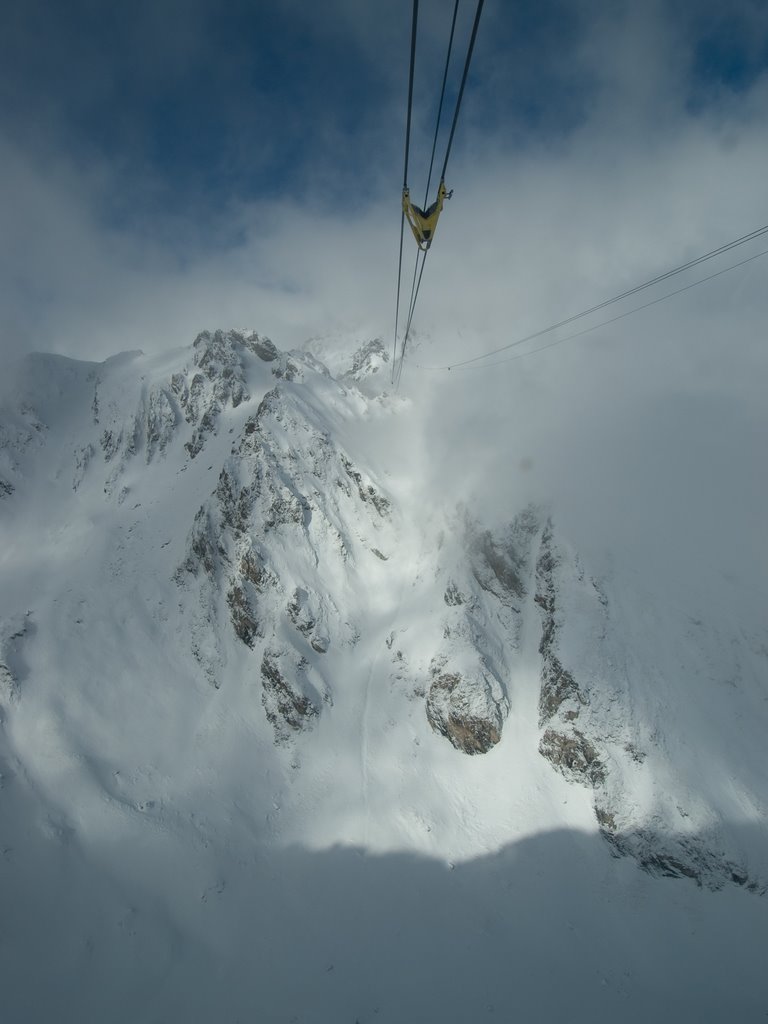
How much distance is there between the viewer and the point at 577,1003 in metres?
33.3

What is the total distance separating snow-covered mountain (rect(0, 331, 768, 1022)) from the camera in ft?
115

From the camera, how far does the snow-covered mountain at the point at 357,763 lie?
3512 centimetres

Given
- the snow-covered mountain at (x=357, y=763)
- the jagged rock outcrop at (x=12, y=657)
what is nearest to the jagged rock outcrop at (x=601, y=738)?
the snow-covered mountain at (x=357, y=763)

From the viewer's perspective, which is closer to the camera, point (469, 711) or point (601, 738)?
point (601, 738)

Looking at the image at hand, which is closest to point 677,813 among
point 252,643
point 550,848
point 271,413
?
point 550,848

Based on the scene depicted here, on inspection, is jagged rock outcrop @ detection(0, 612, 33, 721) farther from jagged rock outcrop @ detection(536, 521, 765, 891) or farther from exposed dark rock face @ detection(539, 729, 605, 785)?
jagged rock outcrop @ detection(536, 521, 765, 891)

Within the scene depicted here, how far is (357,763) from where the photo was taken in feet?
163

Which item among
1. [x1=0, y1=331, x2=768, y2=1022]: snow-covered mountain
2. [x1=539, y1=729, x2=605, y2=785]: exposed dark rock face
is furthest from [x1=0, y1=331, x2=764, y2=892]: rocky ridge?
[x1=0, y1=331, x2=768, y2=1022]: snow-covered mountain

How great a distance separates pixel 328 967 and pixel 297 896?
565cm

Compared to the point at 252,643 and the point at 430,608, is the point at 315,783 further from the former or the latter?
the point at 430,608

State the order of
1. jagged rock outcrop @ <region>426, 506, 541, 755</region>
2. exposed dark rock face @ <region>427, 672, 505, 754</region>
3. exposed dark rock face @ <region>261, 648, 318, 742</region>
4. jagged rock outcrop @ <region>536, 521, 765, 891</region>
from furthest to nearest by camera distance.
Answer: exposed dark rock face @ <region>261, 648, 318, 742</region>, jagged rock outcrop @ <region>426, 506, 541, 755</region>, exposed dark rock face @ <region>427, 672, 505, 754</region>, jagged rock outcrop @ <region>536, 521, 765, 891</region>

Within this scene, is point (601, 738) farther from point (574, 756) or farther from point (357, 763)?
point (357, 763)

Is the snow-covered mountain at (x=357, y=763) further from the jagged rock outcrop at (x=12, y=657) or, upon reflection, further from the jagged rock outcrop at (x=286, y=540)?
the jagged rock outcrop at (x=286, y=540)

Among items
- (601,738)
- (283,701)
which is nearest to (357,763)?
(283,701)
